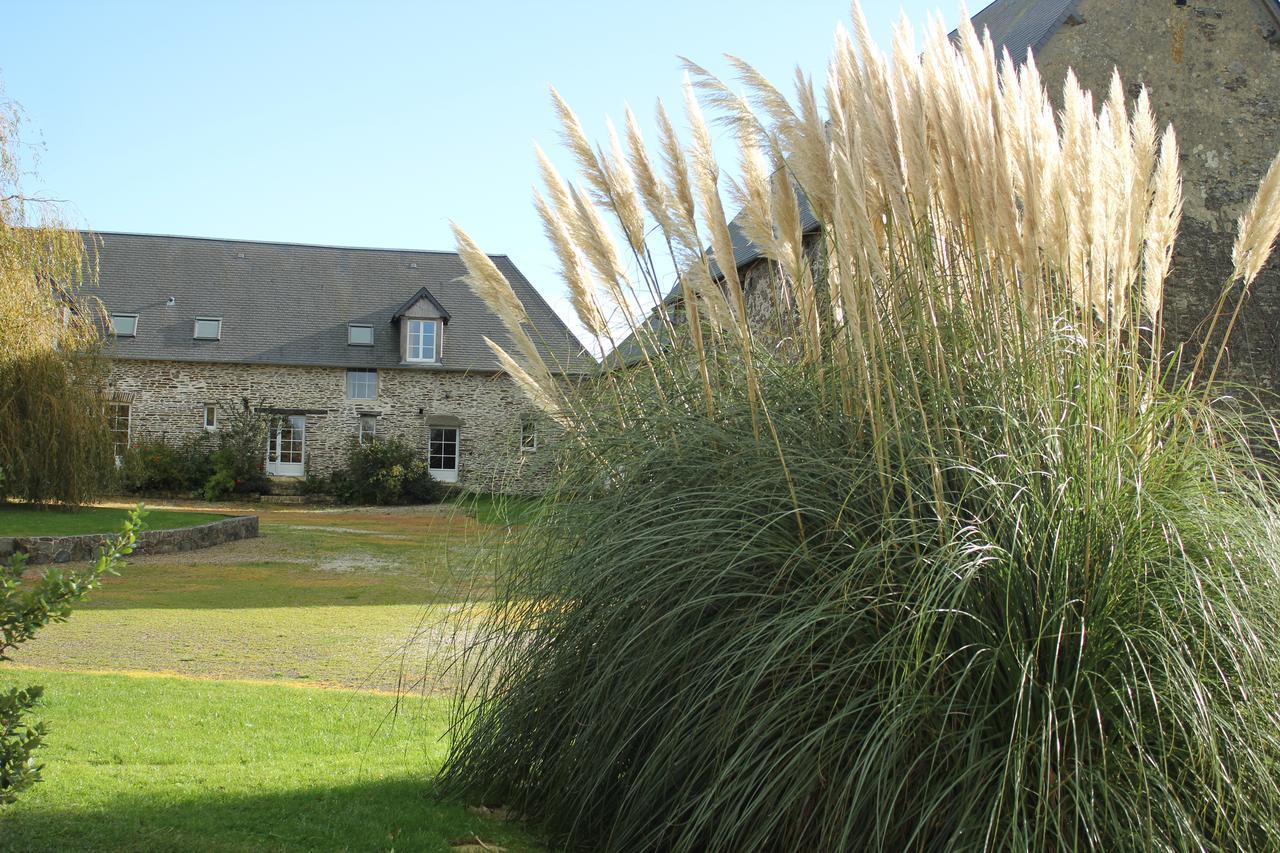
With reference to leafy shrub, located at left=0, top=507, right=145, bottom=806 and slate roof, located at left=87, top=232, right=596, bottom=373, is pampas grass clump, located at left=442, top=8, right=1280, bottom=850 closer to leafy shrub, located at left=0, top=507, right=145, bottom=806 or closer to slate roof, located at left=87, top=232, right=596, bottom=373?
leafy shrub, located at left=0, top=507, right=145, bottom=806

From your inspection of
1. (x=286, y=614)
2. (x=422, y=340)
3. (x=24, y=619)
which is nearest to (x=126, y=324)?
(x=422, y=340)

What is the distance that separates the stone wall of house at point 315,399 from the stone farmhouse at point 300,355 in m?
0.03

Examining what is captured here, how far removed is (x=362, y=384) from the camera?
90.1 feet

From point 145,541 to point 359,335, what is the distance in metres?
14.1

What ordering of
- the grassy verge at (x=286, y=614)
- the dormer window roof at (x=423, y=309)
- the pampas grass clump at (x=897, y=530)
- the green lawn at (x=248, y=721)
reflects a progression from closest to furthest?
1. the pampas grass clump at (x=897, y=530)
2. the green lawn at (x=248, y=721)
3. the grassy verge at (x=286, y=614)
4. the dormer window roof at (x=423, y=309)

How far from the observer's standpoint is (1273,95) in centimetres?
1020

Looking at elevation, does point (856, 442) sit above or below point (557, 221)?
below

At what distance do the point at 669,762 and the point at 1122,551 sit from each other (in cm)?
114

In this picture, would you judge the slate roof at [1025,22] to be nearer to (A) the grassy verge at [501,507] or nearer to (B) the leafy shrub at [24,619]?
(A) the grassy verge at [501,507]

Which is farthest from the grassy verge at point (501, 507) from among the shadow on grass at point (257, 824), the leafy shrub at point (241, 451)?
the leafy shrub at point (241, 451)

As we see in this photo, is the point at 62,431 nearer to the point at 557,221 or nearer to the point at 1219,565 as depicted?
the point at 557,221

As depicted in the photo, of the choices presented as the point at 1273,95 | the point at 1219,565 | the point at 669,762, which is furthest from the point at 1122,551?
the point at 1273,95

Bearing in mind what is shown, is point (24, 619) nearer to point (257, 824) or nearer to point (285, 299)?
point (257, 824)

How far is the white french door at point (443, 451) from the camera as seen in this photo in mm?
27398
